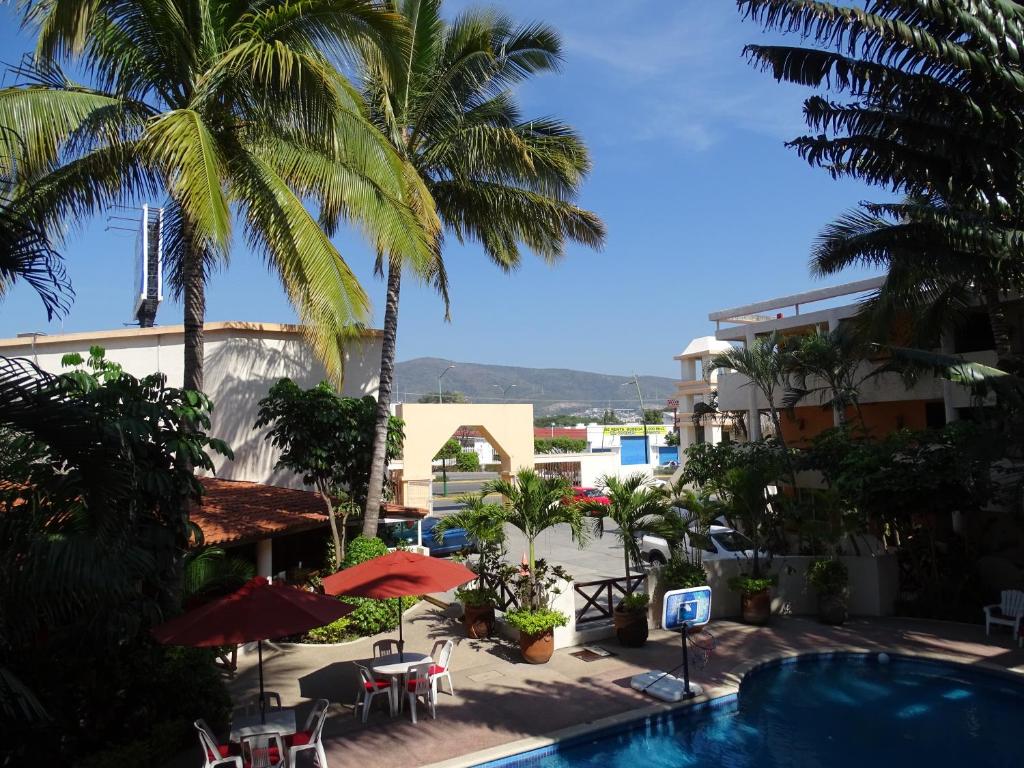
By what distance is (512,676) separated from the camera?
425 inches

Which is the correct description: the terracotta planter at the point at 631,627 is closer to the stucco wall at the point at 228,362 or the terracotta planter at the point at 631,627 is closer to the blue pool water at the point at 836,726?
the blue pool water at the point at 836,726

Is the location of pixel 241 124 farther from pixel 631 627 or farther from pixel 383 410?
pixel 631 627

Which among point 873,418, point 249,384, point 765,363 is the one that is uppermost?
point 765,363

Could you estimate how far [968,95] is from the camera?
10344 millimetres

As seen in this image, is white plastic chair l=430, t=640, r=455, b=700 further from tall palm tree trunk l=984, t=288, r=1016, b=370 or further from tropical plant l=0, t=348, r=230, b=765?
tall palm tree trunk l=984, t=288, r=1016, b=370

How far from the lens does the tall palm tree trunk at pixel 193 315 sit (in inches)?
386

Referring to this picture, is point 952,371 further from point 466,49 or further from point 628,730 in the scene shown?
point 466,49

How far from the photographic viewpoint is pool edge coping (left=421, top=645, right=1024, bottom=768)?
26.6 feet

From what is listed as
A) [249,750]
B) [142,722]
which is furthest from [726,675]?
[142,722]

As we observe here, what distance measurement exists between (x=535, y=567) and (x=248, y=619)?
18.4 ft

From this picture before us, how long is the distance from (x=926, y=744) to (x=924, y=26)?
9.68 metres

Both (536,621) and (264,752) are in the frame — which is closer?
(264,752)

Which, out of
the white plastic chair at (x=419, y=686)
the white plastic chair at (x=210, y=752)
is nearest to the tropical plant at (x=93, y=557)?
the white plastic chair at (x=210, y=752)

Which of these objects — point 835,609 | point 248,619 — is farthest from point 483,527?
point 835,609
